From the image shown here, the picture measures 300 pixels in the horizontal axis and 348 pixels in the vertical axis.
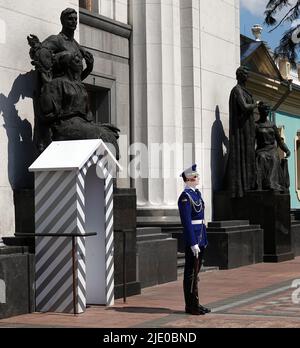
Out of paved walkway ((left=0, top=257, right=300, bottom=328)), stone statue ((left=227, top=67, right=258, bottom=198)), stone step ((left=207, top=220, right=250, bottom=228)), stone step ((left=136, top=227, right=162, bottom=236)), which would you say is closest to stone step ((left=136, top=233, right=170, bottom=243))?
stone step ((left=136, top=227, right=162, bottom=236))

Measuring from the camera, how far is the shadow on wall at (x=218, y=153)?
765 inches

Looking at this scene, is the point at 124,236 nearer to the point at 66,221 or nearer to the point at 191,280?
the point at 66,221

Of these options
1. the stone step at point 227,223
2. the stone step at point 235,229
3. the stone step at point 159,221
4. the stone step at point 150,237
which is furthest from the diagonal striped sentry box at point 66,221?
the stone step at point 227,223

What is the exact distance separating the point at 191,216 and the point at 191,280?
0.81 metres

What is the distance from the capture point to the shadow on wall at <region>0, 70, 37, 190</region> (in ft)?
40.0

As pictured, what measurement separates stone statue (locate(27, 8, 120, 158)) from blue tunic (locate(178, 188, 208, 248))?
188cm

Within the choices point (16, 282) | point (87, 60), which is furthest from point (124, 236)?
point (87, 60)

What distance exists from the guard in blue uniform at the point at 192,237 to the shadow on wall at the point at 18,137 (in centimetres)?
268

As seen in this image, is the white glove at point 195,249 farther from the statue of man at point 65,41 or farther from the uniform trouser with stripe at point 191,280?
the statue of man at point 65,41

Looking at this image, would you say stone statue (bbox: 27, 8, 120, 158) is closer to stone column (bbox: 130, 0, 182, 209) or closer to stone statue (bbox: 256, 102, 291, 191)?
stone column (bbox: 130, 0, 182, 209)

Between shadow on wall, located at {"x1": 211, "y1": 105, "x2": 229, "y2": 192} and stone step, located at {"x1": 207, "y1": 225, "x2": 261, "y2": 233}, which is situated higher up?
shadow on wall, located at {"x1": 211, "y1": 105, "x2": 229, "y2": 192}

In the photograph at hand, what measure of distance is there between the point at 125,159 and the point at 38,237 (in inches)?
258
